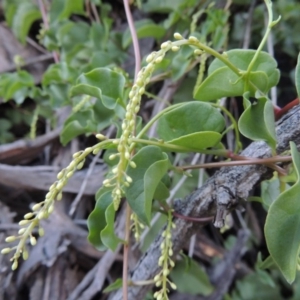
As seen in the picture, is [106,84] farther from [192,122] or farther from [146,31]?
[146,31]

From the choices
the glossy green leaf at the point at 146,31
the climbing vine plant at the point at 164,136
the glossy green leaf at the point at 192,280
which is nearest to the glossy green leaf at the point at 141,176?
the climbing vine plant at the point at 164,136

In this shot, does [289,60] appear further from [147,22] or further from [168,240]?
[168,240]

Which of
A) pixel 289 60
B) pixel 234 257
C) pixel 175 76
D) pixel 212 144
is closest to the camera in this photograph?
pixel 212 144

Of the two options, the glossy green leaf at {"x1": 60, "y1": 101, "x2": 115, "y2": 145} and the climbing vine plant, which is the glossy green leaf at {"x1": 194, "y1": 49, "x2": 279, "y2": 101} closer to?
the climbing vine plant

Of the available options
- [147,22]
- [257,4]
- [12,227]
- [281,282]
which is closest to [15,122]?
[12,227]

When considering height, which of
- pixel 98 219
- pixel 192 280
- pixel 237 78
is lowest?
pixel 192 280

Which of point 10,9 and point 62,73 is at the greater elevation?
point 10,9

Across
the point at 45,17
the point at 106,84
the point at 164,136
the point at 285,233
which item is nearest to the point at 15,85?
the point at 45,17
